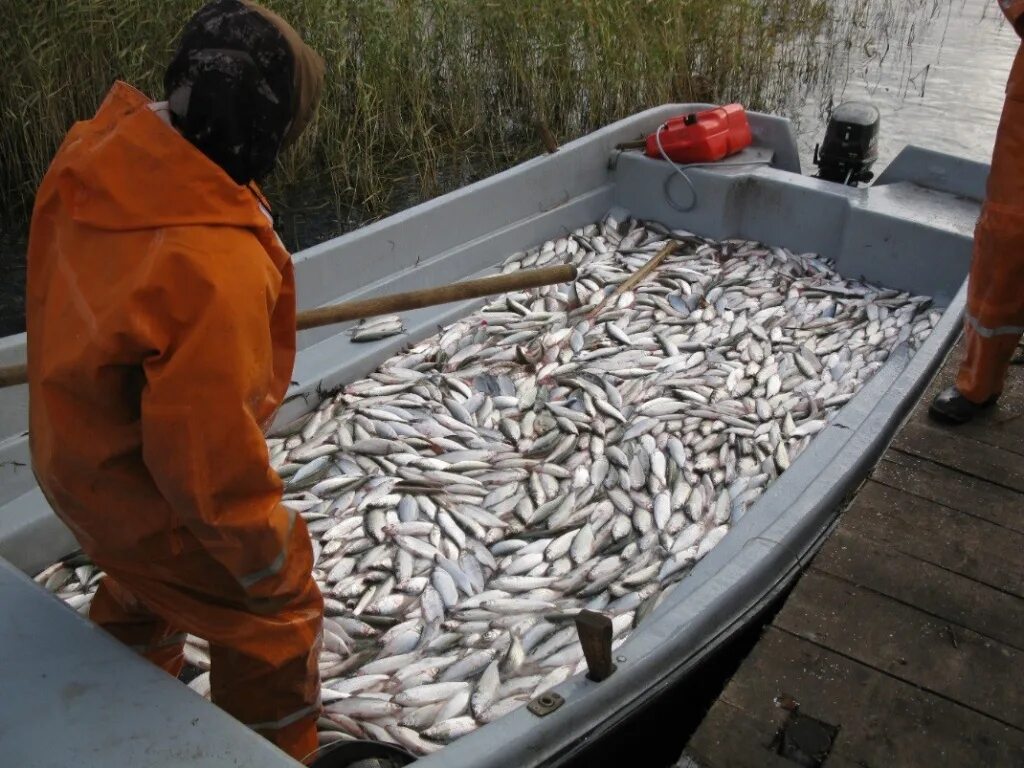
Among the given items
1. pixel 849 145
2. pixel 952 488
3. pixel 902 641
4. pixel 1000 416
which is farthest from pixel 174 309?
pixel 849 145

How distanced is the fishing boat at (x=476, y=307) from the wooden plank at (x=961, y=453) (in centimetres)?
19

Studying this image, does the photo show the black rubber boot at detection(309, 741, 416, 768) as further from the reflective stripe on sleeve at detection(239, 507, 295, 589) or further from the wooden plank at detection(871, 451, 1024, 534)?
the wooden plank at detection(871, 451, 1024, 534)

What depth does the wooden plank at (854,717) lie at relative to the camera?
7.28ft

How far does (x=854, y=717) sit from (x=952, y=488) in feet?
3.59

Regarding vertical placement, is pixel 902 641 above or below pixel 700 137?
below

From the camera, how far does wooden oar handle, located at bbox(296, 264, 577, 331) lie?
3230mm

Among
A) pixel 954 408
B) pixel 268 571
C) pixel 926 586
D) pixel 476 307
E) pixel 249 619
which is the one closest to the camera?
pixel 268 571

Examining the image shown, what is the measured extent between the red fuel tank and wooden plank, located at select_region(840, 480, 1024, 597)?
3211 millimetres

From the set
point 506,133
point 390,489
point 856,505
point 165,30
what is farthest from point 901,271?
point 165,30

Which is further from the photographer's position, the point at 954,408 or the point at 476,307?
the point at 476,307

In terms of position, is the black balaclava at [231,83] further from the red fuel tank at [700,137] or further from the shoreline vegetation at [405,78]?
the shoreline vegetation at [405,78]

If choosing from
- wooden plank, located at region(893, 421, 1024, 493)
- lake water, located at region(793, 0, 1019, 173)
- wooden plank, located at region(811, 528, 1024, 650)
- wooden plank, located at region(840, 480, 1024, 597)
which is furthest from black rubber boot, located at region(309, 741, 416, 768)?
lake water, located at region(793, 0, 1019, 173)

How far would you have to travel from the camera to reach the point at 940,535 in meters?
2.92

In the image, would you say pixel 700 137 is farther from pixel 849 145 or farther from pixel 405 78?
pixel 405 78
